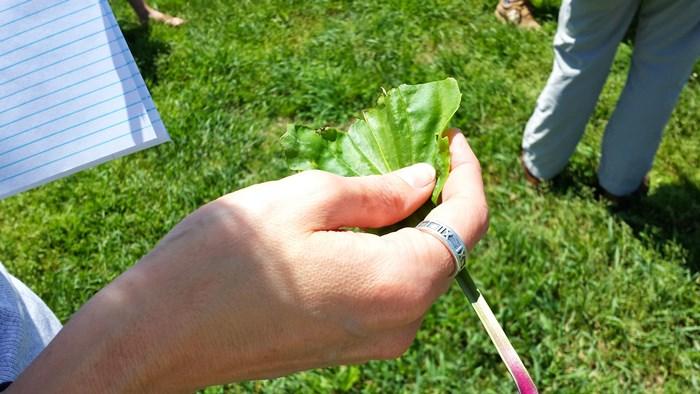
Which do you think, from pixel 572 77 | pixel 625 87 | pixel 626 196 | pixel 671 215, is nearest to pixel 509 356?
pixel 572 77

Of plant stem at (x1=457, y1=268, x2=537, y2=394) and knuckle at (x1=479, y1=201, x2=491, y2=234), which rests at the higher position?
knuckle at (x1=479, y1=201, x2=491, y2=234)

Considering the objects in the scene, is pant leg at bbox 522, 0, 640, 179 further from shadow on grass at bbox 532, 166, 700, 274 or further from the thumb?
the thumb

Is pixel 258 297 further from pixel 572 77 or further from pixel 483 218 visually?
pixel 572 77

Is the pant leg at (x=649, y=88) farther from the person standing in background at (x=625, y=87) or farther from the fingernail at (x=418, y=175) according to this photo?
the fingernail at (x=418, y=175)

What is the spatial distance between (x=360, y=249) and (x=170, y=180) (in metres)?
2.58

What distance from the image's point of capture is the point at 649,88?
2865 mm

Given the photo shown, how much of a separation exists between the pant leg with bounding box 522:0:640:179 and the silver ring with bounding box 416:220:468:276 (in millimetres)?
1815

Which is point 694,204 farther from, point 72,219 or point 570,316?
point 72,219

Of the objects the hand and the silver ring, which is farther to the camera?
the silver ring

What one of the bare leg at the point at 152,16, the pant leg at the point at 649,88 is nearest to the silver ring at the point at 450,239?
the pant leg at the point at 649,88

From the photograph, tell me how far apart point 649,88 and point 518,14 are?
4.81ft

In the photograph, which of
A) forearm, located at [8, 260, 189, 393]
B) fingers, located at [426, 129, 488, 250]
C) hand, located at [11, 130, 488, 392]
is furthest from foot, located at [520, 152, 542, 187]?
forearm, located at [8, 260, 189, 393]

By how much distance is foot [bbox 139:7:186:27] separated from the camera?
443 centimetres

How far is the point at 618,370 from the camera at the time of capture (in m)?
2.74
